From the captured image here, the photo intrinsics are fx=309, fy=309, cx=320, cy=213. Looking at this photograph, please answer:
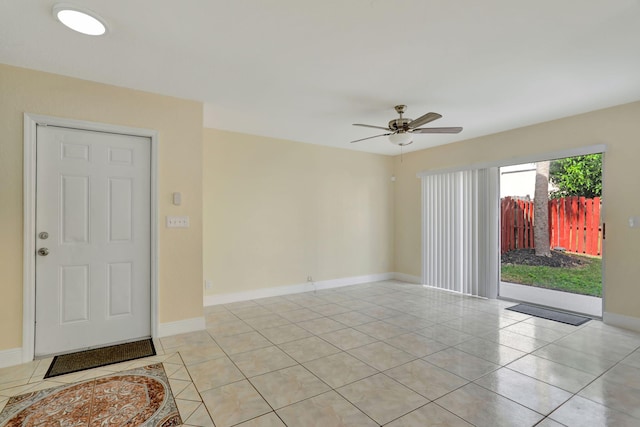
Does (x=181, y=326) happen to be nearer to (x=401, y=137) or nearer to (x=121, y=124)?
(x=121, y=124)

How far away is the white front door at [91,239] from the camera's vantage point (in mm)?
2840

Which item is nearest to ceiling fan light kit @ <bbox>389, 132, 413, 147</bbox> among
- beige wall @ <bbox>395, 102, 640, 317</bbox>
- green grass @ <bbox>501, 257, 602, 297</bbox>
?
beige wall @ <bbox>395, 102, 640, 317</bbox>

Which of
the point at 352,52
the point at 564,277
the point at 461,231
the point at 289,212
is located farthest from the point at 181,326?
the point at 564,277

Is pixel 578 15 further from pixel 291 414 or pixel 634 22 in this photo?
pixel 291 414

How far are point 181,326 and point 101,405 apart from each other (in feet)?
→ 4.30

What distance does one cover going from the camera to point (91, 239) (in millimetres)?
3020

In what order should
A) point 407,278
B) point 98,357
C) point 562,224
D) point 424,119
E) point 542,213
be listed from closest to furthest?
1. point 98,357
2. point 424,119
3. point 407,278
4. point 562,224
5. point 542,213

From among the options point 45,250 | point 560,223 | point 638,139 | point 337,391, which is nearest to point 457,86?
point 638,139

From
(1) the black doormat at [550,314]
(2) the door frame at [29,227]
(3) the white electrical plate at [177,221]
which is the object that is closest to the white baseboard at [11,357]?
(2) the door frame at [29,227]

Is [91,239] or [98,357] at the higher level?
[91,239]

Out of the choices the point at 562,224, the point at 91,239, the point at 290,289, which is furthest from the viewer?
the point at 562,224

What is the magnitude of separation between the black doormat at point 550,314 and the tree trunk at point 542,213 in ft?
10.6

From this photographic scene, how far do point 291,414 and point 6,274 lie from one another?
2.70 metres

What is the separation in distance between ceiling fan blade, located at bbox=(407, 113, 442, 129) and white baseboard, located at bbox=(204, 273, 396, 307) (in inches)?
124
